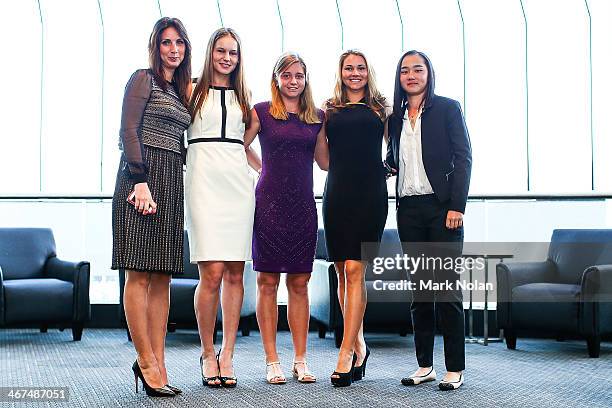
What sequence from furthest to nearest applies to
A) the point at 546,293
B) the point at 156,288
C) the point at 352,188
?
the point at 546,293
the point at 352,188
the point at 156,288

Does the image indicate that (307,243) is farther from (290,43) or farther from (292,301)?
(290,43)

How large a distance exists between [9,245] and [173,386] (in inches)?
124

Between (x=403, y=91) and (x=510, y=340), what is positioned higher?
(x=403, y=91)

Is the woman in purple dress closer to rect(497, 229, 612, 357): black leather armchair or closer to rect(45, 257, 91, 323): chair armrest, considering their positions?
rect(497, 229, 612, 357): black leather armchair

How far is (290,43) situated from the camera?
894 cm

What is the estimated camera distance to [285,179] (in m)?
4.14

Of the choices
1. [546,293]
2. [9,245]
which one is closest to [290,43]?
[9,245]

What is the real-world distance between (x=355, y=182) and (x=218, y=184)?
0.64 m

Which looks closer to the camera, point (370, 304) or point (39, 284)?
point (370, 304)

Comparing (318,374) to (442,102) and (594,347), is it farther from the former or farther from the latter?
(594,347)

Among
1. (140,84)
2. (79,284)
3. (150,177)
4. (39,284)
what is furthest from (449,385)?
(39,284)

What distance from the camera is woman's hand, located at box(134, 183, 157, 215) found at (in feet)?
11.9

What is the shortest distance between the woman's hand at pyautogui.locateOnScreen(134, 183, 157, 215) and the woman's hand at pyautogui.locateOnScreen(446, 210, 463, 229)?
131 cm

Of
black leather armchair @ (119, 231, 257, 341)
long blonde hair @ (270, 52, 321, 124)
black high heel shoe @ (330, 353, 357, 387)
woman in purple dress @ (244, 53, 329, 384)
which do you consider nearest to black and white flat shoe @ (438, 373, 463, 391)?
black high heel shoe @ (330, 353, 357, 387)
